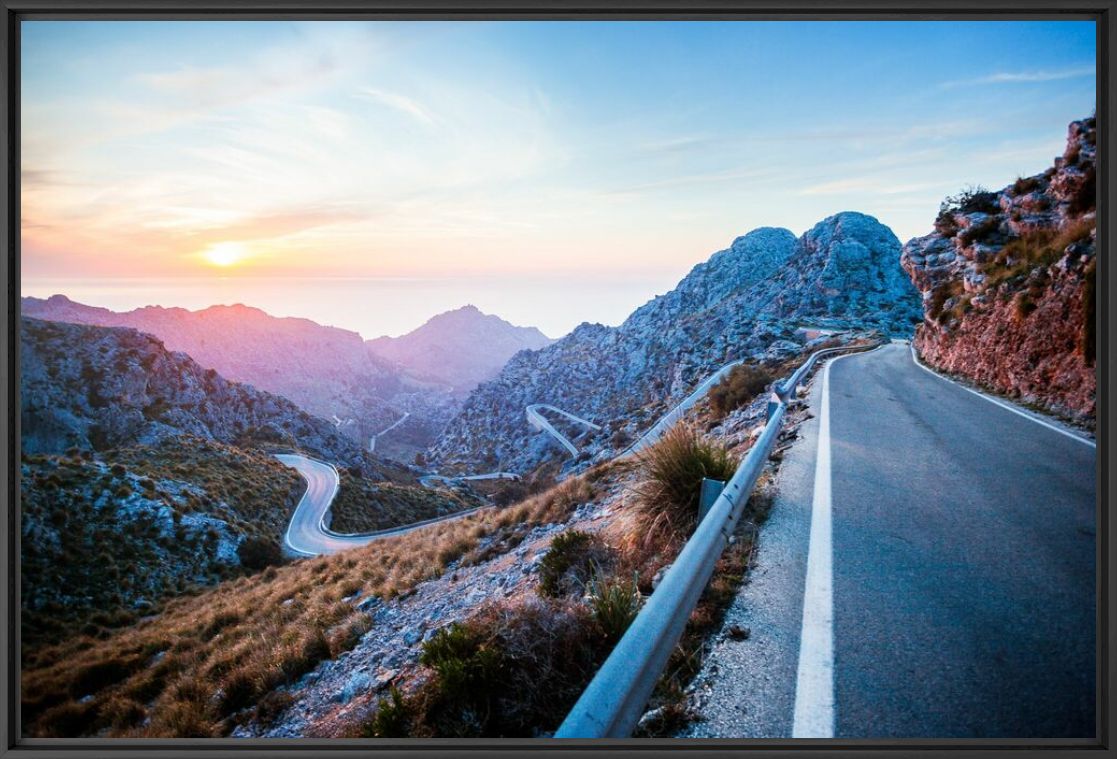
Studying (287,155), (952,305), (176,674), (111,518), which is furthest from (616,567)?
(111,518)

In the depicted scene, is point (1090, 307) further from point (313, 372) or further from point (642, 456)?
point (313, 372)

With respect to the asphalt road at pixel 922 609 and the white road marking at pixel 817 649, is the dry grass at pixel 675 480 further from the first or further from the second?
the white road marking at pixel 817 649

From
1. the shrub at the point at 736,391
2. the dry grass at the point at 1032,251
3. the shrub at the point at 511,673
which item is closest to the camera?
the shrub at the point at 511,673

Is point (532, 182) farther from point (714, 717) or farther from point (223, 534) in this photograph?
point (223, 534)

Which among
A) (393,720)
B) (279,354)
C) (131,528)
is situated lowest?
(131,528)

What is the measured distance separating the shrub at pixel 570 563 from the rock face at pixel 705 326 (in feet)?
71.7

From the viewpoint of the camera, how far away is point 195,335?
57062mm

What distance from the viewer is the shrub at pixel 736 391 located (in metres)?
11.2

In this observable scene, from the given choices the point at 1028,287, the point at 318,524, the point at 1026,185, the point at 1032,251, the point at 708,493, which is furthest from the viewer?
the point at 318,524

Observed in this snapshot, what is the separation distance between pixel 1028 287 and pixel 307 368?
15560 centimetres

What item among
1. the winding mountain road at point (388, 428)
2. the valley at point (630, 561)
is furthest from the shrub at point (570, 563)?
the winding mountain road at point (388, 428)

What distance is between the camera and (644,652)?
2197mm

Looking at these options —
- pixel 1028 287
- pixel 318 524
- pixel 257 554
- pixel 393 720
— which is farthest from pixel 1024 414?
pixel 318 524

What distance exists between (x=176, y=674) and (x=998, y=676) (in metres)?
8.19
